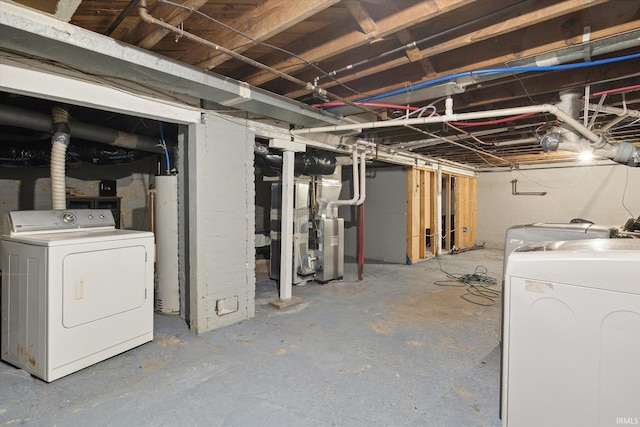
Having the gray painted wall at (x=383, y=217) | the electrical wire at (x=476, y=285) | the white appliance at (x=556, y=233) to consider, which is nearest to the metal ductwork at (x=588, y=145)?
the white appliance at (x=556, y=233)

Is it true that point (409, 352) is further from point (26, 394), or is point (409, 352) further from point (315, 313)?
point (26, 394)

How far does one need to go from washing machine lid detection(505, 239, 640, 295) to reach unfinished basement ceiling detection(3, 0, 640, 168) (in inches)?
46.2

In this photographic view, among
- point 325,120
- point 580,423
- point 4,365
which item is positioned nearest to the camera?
point 580,423

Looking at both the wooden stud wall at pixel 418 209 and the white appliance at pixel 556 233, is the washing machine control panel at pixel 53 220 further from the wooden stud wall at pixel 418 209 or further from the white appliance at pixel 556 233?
the wooden stud wall at pixel 418 209

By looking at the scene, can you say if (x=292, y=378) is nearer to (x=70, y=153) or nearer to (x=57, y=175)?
(x=57, y=175)

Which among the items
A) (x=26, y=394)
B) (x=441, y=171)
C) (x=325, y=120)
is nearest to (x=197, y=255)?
(x=26, y=394)

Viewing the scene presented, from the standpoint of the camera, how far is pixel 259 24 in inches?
67.7

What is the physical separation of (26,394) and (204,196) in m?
1.67

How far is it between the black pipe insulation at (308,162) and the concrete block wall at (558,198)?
17.6ft

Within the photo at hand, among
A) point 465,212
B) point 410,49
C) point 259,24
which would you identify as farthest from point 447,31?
point 465,212

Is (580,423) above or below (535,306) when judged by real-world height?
below

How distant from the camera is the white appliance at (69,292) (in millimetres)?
1964

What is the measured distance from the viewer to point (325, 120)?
10.5 ft

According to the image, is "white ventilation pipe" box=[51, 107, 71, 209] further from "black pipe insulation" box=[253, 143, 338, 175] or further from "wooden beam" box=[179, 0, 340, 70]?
"black pipe insulation" box=[253, 143, 338, 175]
